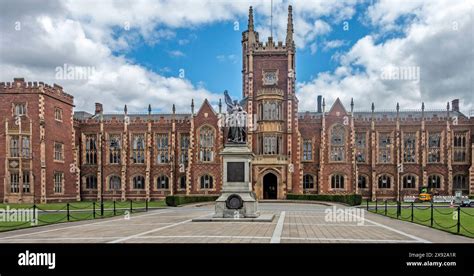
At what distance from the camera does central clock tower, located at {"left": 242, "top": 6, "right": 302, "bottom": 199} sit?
49.2 meters

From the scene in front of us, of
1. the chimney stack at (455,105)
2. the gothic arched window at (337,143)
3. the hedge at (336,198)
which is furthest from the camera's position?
the chimney stack at (455,105)

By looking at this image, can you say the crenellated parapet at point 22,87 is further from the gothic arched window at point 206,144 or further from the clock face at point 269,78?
the clock face at point 269,78

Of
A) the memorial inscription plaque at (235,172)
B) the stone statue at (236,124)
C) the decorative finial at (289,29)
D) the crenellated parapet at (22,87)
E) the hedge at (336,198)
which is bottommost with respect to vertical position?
the hedge at (336,198)

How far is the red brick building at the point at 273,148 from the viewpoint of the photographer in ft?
163

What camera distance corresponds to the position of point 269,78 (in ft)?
168

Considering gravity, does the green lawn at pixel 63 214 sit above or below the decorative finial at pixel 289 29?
below

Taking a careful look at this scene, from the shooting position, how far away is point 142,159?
5547 centimetres

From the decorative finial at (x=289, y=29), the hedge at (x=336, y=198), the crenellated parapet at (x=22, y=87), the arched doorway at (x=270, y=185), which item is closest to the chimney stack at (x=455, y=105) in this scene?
the decorative finial at (x=289, y=29)

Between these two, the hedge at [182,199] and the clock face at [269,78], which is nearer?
the hedge at [182,199]

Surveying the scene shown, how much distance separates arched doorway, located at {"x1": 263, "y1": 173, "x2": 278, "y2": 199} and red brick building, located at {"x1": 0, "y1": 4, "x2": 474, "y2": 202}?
13 centimetres
